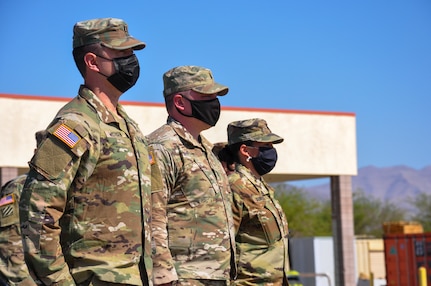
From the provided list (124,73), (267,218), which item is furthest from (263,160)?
(124,73)

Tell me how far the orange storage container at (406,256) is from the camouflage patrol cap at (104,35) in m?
16.7

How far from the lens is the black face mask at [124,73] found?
470 centimetres

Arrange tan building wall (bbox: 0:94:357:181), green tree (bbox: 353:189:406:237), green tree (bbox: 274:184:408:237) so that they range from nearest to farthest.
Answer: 1. tan building wall (bbox: 0:94:357:181)
2. green tree (bbox: 274:184:408:237)
3. green tree (bbox: 353:189:406:237)

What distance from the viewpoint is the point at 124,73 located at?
4695mm

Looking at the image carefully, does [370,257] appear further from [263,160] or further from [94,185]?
[94,185]

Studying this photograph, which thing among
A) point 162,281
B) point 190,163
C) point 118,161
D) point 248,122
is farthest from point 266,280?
point 118,161

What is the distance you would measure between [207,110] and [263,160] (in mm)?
1978

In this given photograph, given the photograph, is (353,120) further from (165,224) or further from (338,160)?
(165,224)

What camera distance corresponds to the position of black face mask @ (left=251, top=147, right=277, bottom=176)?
26.4 ft

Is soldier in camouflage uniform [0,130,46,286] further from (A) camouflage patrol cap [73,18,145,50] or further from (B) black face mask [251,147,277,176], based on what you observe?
(B) black face mask [251,147,277,176]

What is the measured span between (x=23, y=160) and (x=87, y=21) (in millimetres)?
13621

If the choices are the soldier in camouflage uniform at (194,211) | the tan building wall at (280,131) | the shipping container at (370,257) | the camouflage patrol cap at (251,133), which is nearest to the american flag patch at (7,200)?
the soldier in camouflage uniform at (194,211)

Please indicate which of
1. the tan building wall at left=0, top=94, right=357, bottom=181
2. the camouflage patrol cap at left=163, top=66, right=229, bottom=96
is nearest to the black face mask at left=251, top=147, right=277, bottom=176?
the camouflage patrol cap at left=163, top=66, right=229, bottom=96

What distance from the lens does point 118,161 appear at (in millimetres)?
4488
